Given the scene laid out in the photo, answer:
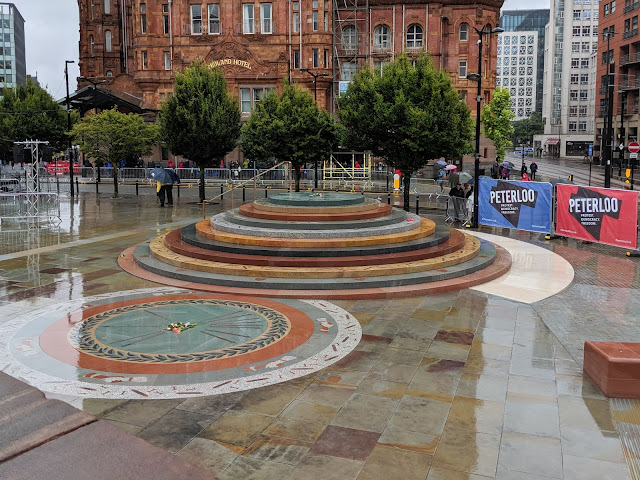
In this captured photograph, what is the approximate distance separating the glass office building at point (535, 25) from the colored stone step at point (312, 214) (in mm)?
177675

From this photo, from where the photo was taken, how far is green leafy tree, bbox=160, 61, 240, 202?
30.6 m

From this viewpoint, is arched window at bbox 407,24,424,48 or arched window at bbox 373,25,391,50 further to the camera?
arched window at bbox 373,25,391,50

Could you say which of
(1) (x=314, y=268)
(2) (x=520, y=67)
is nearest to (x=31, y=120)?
(1) (x=314, y=268)

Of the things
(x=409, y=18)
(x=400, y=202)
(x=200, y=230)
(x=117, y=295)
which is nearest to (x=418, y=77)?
(x=400, y=202)

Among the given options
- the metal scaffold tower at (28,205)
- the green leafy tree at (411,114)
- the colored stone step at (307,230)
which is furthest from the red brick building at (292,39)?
the colored stone step at (307,230)

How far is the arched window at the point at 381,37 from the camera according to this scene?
5962 centimetres

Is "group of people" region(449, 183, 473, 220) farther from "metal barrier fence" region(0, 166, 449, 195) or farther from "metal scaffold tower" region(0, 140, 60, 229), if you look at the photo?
"metal scaffold tower" region(0, 140, 60, 229)

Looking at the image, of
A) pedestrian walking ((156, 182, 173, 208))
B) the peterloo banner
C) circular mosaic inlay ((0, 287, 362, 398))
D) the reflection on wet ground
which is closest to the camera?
the reflection on wet ground

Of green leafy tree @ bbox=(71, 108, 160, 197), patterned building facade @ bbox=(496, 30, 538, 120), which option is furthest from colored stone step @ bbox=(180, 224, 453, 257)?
patterned building facade @ bbox=(496, 30, 538, 120)

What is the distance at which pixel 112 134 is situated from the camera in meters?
36.5

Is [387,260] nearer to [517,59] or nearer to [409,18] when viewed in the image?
[409,18]

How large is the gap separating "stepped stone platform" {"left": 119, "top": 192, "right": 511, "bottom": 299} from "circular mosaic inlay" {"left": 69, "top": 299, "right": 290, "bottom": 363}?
58.4 inches

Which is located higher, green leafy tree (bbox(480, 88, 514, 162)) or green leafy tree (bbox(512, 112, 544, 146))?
green leafy tree (bbox(512, 112, 544, 146))

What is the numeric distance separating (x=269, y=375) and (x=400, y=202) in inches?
1043
